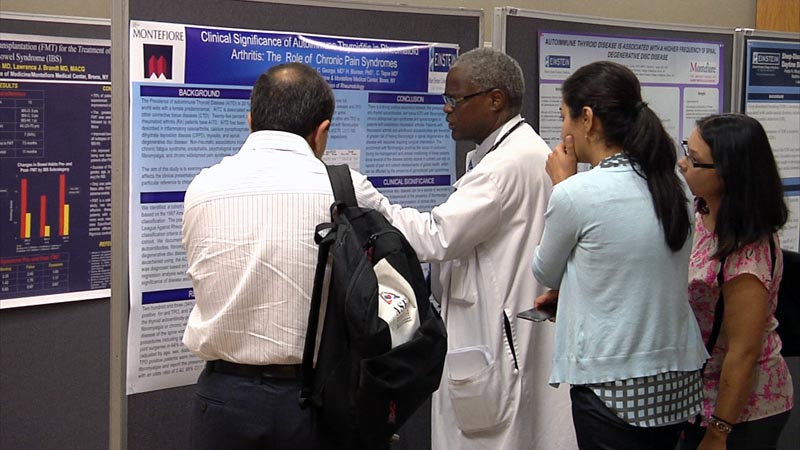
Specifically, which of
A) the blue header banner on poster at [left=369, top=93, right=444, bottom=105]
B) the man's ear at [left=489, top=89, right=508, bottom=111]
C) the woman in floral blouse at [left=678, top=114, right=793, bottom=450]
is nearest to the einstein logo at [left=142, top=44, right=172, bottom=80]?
the blue header banner on poster at [left=369, top=93, right=444, bottom=105]

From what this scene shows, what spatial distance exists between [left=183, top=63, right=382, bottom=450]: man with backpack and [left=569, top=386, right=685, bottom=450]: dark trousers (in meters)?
0.51

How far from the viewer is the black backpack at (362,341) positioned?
151 centimetres

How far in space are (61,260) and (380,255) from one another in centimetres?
163

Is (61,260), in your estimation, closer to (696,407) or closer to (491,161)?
(491,161)

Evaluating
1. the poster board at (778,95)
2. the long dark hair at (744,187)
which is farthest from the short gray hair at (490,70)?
the poster board at (778,95)

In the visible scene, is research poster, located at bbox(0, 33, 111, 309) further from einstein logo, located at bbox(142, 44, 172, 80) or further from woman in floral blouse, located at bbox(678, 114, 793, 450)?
woman in floral blouse, located at bbox(678, 114, 793, 450)

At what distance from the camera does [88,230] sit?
9.29ft

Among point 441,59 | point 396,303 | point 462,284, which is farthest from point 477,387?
point 441,59

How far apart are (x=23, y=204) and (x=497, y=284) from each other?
1.61m

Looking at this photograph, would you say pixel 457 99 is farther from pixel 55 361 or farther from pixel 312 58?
pixel 55 361

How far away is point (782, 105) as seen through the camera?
3.21 m

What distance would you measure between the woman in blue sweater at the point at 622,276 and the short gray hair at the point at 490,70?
40 cm

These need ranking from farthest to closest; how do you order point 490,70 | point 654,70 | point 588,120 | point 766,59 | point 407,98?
point 766,59 < point 654,70 < point 407,98 < point 490,70 < point 588,120

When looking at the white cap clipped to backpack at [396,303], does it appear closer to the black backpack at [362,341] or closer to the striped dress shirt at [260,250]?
the black backpack at [362,341]
